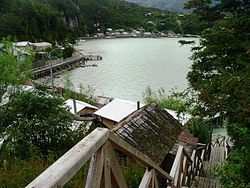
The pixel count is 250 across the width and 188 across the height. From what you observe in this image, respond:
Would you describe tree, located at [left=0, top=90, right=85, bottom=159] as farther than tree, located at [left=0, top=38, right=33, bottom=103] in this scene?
No

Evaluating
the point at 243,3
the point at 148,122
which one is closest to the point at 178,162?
the point at 148,122

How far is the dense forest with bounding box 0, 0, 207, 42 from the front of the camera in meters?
43.8

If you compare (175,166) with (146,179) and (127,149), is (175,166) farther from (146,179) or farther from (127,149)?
(127,149)

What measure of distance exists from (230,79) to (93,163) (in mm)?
4005

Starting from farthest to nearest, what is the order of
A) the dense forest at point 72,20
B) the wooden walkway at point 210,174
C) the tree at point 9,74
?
the dense forest at point 72,20, the tree at point 9,74, the wooden walkway at point 210,174

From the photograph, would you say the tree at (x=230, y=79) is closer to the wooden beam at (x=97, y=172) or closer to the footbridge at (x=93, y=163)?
the footbridge at (x=93, y=163)

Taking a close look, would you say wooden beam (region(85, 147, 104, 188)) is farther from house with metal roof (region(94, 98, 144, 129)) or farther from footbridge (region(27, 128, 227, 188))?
house with metal roof (region(94, 98, 144, 129))

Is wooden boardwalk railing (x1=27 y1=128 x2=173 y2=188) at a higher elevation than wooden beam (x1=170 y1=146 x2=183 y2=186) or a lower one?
higher

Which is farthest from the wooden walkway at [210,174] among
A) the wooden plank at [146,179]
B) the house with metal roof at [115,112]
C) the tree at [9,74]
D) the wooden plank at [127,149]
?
the tree at [9,74]

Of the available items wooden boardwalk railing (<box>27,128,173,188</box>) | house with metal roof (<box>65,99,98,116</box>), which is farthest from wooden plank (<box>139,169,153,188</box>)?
house with metal roof (<box>65,99,98,116</box>)

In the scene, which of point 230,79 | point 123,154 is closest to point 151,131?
point 230,79

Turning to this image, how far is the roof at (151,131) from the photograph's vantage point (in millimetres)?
3809

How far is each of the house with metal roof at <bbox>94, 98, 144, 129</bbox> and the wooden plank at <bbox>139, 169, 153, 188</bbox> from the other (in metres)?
11.7

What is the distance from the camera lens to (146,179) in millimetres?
2082
